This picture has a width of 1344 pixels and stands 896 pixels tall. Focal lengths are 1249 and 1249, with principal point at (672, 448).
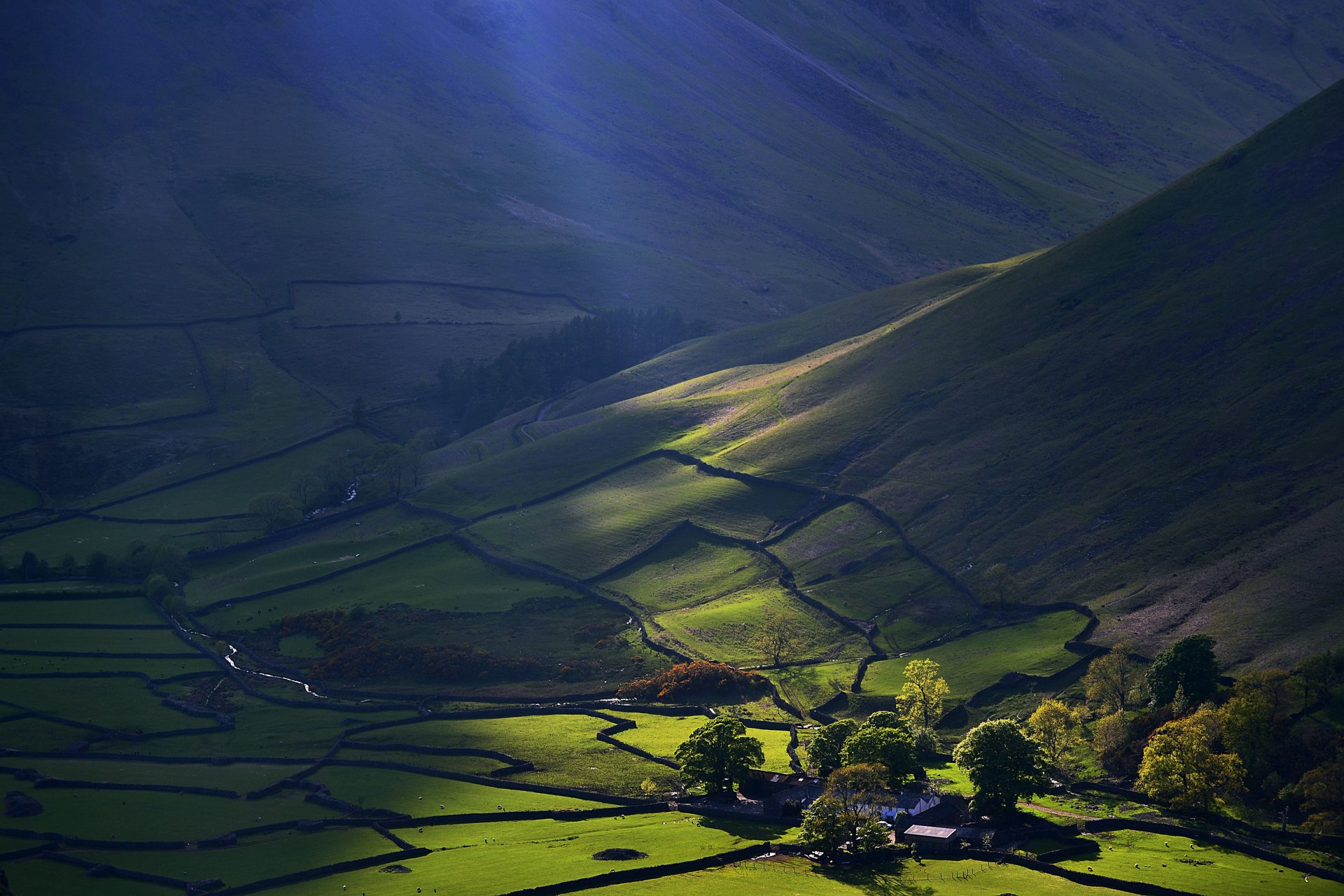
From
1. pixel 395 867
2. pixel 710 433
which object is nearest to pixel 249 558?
pixel 710 433

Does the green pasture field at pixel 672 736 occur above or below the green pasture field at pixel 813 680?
below

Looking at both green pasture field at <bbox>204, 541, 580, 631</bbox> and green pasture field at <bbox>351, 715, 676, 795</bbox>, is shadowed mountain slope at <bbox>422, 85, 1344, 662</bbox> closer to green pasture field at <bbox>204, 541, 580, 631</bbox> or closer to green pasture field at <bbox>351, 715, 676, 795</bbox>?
green pasture field at <bbox>204, 541, 580, 631</bbox>

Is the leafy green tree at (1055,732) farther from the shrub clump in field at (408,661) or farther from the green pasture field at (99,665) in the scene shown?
the green pasture field at (99,665)

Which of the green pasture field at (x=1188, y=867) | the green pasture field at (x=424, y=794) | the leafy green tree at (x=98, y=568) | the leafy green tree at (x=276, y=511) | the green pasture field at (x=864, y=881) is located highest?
the leafy green tree at (x=276, y=511)

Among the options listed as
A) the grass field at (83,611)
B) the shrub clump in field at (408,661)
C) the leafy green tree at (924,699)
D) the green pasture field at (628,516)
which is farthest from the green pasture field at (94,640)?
the leafy green tree at (924,699)

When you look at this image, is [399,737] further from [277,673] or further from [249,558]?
[249,558]

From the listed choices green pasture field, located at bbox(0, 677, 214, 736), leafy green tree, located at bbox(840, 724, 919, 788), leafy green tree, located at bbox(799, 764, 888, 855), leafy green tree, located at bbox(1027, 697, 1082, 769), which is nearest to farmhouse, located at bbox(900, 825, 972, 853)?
leafy green tree, located at bbox(799, 764, 888, 855)

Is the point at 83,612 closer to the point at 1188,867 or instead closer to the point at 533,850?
the point at 533,850
